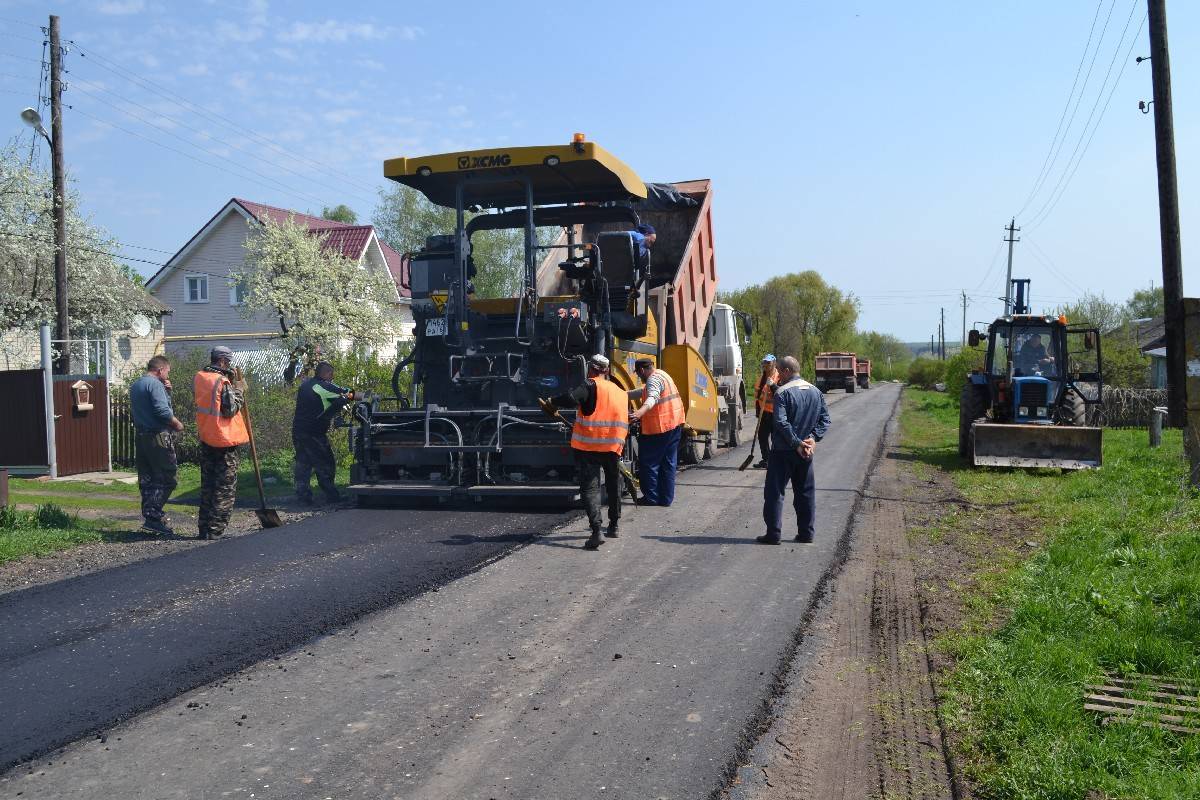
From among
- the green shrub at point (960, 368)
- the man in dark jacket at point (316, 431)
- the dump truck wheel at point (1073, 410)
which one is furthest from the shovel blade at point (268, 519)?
the green shrub at point (960, 368)

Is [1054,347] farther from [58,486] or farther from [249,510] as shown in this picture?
[58,486]

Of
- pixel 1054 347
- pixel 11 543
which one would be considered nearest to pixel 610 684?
pixel 11 543

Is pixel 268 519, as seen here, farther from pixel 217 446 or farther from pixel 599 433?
pixel 599 433

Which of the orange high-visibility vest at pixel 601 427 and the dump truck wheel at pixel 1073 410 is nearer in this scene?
the orange high-visibility vest at pixel 601 427

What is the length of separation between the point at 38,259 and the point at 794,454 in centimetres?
2023

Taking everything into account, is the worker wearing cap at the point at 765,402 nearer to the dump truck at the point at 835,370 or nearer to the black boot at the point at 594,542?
the black boot at the point at 594,542

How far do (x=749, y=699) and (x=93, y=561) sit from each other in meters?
5.69

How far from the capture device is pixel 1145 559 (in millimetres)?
7148

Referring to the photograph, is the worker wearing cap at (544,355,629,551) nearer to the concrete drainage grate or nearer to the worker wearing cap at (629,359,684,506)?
the worker wearing cap at (629,359,684,506)

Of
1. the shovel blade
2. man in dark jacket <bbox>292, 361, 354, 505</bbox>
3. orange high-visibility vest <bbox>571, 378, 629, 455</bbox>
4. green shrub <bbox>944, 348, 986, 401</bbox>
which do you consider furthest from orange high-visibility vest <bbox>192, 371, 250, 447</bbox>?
green shrub <bbox>944, 348, 986, 401</bbox>

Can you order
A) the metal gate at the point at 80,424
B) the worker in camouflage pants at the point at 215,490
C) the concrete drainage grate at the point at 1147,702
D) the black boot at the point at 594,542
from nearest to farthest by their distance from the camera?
1. the concrete drainage grate at the point at 1147,702
2. the black boot at the point at 594,542
3. the worker in camouflage pants at the point at 215,490
4. the metal gate at the point at 80,424

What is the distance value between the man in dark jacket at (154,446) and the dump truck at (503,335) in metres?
1.69

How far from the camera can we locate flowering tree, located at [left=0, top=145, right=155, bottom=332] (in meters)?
21.6

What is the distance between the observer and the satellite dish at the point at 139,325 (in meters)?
26.6
